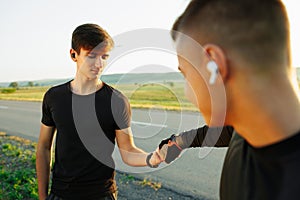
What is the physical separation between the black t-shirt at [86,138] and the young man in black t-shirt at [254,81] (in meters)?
1.36

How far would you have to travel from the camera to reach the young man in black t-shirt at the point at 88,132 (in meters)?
2.28

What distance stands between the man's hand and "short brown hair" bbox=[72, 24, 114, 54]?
896mm

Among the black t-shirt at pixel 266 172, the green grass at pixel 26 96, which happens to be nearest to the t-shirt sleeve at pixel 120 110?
the black t-shirt at pixel 266 172

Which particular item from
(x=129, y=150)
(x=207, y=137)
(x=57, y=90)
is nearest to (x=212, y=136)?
(x=207, y=137)

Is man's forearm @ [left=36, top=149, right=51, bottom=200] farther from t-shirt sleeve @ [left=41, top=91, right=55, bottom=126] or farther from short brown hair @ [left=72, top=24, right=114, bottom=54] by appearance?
short brown hair @ [left=72, top=24, right=114, bottom=54]

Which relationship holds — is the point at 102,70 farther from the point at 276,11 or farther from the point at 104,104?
the point at 276,11

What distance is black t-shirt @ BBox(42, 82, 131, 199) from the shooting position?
7.46 ft

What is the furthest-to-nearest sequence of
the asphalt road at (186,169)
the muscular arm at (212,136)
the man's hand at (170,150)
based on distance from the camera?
the asphalt road at (186,169)
the man's hand at (170,150)
the muscular arm at (212,136)

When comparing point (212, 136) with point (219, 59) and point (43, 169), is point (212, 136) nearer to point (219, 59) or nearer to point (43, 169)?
point (219, 59)

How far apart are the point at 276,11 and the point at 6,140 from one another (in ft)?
30.1

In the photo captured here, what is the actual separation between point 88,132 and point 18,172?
3.64 metres

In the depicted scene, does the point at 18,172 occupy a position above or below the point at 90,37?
below

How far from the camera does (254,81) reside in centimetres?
91

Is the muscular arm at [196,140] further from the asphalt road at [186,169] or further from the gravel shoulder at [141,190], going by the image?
the gravel shoulder at [141,190]
